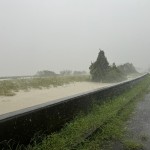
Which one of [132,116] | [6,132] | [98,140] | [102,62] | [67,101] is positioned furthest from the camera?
[102,62]

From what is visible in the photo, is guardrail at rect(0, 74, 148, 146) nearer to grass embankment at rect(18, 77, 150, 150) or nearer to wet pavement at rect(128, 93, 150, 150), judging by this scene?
grass embankment at rect(18, 77, 150, 150)

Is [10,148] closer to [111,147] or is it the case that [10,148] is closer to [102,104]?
[111,147]

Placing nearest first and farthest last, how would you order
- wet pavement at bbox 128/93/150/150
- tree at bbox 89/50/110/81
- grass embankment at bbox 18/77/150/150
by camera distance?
grass embankment at bbox 18/77/150/150, wet pavement at bbox 128/93/150/150, tree at bbox 89/50/110/81

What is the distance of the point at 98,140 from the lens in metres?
7.25

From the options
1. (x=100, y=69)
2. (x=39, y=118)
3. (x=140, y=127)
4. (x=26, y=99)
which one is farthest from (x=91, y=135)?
(x=100, y=69)

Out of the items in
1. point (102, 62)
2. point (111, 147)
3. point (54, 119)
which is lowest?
point (111, 147)

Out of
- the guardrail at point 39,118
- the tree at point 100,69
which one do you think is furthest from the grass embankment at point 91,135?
the tree at point 100,69

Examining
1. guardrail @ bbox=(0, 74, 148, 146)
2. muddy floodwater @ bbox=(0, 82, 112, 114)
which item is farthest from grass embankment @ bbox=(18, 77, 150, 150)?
muddy floodwater @ bbox=(0, 82, 112, 114)

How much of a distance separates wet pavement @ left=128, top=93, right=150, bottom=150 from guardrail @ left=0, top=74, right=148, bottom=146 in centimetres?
156

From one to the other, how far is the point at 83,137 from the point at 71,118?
183 centimetres

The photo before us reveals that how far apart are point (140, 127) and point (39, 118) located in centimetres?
333

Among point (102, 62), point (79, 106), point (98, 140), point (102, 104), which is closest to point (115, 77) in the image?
point (102, 62)

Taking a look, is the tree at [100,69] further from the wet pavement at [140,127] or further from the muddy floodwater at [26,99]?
the wet pavement at [140,127]

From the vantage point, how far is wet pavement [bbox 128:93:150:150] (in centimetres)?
757
